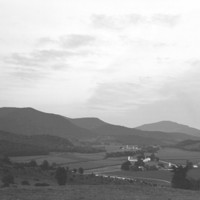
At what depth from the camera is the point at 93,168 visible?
414 ft

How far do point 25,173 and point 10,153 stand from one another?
204ft

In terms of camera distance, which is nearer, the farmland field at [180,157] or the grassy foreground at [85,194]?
the grassy foreground at [85,194]

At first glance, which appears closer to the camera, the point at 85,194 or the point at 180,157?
the point at 85,194

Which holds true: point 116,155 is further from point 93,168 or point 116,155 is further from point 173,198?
point 173,198

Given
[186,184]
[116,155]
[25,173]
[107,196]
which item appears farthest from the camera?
[116,155]

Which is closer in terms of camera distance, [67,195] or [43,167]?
[67,195]

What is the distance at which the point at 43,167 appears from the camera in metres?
104

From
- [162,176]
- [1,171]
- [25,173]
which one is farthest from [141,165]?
[1,171]

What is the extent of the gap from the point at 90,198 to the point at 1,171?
54.9 meters

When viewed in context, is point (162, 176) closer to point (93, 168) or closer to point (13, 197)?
point (93, 168)

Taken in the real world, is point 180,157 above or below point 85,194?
below

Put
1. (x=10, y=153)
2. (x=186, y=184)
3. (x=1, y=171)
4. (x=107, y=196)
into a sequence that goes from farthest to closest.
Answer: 1. (x=10, y=153)
2. (x=1, y=171)
3. (x=186, y=184)
4. (x=107, y=196)

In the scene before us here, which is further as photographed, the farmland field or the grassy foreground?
the farmland field

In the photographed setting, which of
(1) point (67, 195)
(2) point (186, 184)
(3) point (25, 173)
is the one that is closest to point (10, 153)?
(3) point (25, 173)
